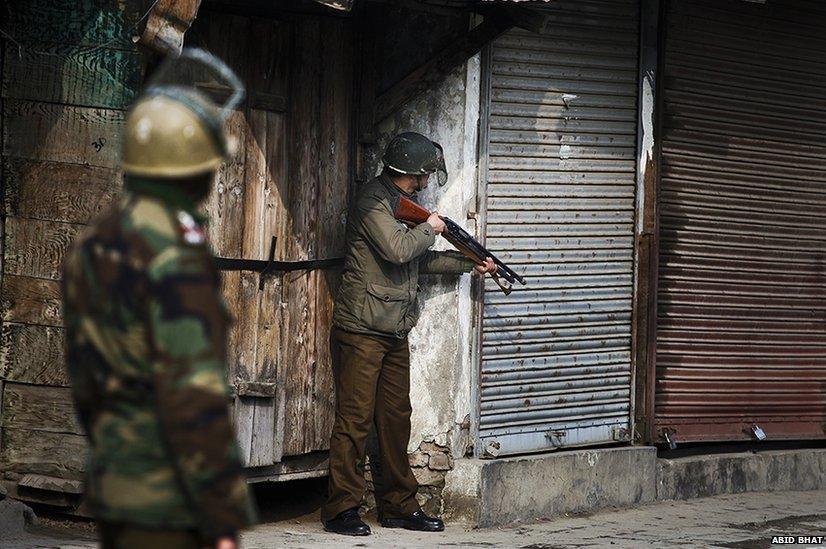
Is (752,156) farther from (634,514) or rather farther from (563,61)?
(634,514)

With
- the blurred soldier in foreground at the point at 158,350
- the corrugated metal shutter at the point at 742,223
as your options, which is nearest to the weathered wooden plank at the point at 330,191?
the corrugated metal shutter at the point at 742,223

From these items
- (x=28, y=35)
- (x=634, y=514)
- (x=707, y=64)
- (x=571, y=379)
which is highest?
(x=707, y=64)

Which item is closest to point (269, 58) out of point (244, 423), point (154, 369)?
point (244, 423)

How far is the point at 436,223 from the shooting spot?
7.20 metres

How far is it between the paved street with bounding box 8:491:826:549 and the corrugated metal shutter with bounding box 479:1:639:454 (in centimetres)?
55

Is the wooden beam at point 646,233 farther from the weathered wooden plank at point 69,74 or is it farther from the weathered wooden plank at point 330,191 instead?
the weathered wooden plank at point 69,74

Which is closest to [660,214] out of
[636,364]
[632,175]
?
[632,175]

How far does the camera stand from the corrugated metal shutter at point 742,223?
9008 mm

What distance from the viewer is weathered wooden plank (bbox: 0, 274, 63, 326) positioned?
652cm

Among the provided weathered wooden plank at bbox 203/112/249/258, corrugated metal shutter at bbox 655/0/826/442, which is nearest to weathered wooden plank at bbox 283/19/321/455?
weathered wooden plank at bbox 203/112/249/258

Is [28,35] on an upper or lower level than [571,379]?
upper

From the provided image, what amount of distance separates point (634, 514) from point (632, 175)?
6.89 feet

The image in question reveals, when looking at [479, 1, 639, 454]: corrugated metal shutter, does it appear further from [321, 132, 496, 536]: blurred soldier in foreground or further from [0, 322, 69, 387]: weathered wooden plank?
[0, 322, 69, 387]: weathered wooden plank

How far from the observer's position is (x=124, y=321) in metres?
3.08
